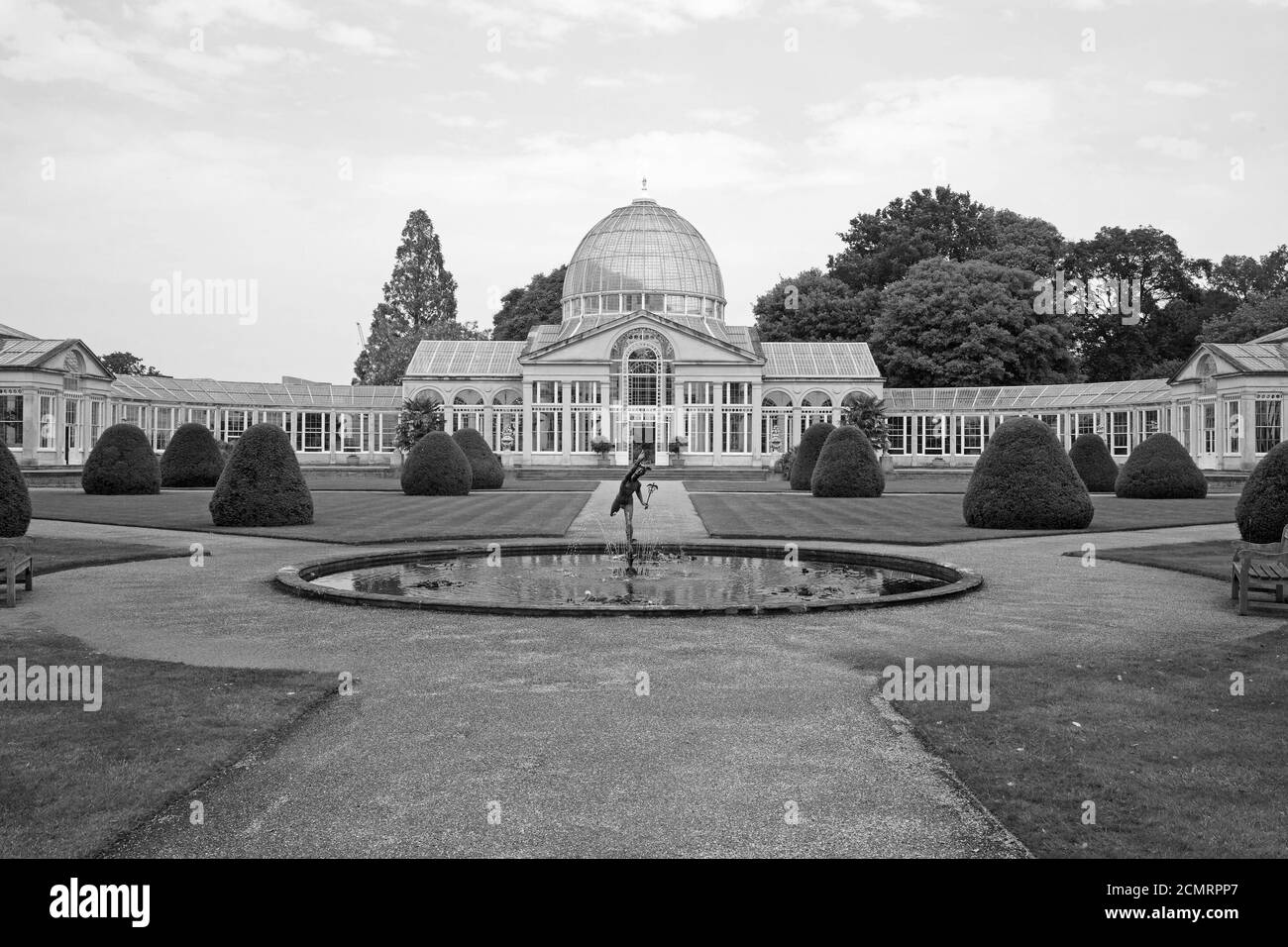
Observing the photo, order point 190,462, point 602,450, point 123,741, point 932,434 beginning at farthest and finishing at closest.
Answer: point 932,434
point 602,450
point 190,462
point 123,741

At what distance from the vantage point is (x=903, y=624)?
11547mm

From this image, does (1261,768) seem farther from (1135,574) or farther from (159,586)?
(159,586)

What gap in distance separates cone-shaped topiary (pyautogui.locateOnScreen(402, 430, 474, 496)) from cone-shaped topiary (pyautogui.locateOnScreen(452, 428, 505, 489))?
450cm

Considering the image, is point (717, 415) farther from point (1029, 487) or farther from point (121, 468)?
point (1029, 487)

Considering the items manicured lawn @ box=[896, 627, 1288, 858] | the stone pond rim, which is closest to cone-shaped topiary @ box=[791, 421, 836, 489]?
the stone pond rim

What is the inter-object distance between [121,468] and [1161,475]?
3447 cm

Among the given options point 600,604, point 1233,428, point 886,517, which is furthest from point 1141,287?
point 600,604

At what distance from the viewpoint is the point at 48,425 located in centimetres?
4941

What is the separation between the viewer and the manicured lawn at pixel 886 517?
71.1ft

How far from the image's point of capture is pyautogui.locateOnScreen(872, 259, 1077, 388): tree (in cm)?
6650

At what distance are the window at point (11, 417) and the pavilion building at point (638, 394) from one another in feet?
11.2

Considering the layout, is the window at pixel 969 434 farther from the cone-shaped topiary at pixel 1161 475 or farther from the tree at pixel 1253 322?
the cone-shaped topiary at pixel 1161 475
